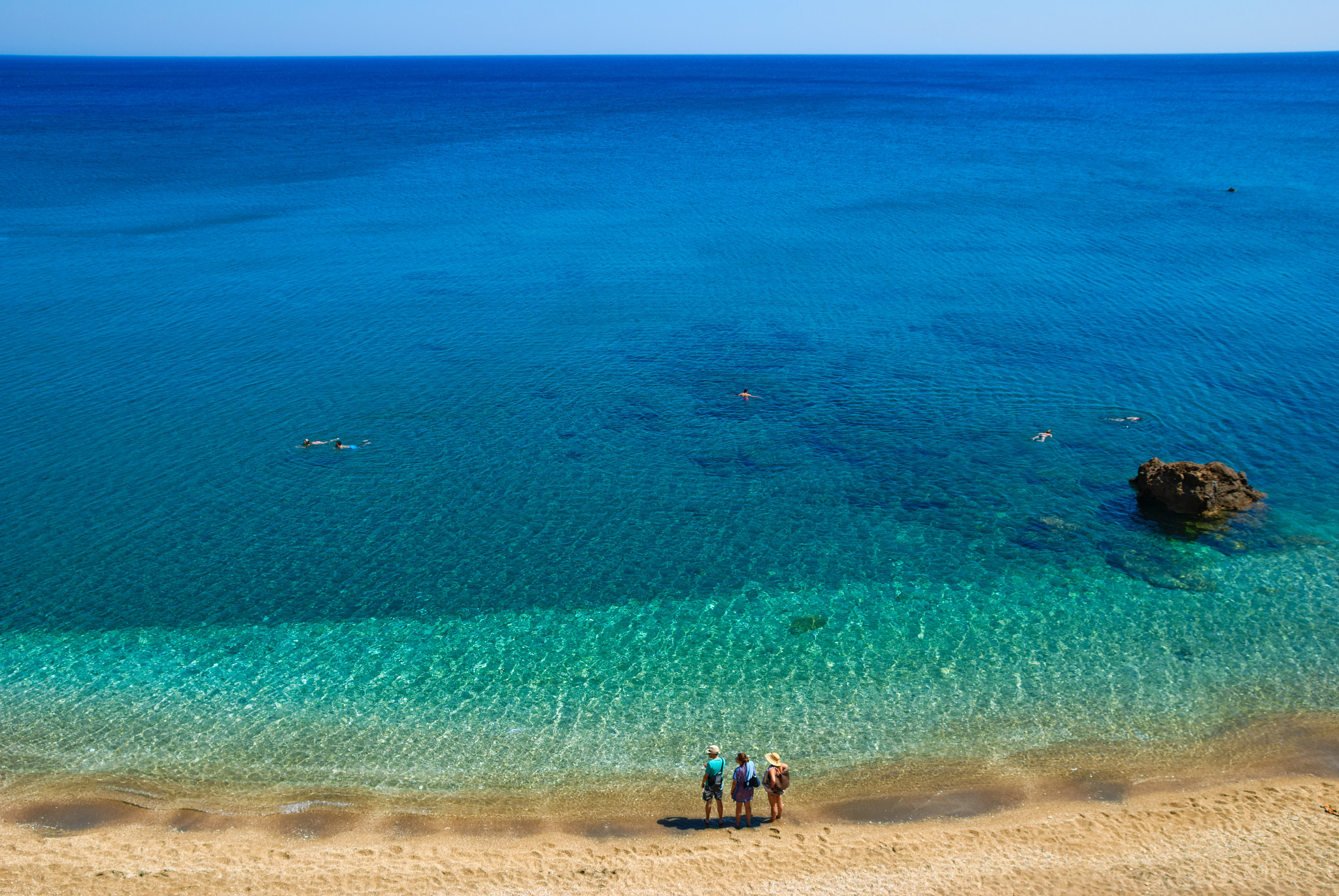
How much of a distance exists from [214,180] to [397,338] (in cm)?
5549

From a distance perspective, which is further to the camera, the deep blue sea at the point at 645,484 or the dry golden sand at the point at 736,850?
the deep blue sea at the point at 645,484

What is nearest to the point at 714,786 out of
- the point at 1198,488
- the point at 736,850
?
the point at 736,850

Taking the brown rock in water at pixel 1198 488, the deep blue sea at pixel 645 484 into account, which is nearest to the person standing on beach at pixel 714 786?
the deep blue sea at pixel 645 484

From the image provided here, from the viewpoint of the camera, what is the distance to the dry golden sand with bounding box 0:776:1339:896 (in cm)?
1695

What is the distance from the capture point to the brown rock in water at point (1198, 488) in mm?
29281

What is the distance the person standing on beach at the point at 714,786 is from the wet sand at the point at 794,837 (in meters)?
0.37

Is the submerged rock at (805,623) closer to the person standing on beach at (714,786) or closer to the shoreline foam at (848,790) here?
the shoreline foam at (848,790)

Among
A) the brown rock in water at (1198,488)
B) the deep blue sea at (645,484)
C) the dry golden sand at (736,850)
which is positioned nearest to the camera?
the dry golden sand at (736,850)

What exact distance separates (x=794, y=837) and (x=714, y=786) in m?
1.94

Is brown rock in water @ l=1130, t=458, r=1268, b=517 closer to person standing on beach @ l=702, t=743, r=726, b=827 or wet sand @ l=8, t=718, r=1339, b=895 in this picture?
wet sand @ l=8, t=718, r=1339, b=895

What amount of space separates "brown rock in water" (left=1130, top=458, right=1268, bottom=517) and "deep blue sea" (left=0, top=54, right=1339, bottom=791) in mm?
911

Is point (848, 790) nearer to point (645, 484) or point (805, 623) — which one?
point (805, 623)

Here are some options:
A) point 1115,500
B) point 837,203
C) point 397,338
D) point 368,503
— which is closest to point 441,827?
point 368,503

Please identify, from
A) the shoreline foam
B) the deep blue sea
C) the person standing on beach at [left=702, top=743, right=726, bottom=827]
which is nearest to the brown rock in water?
the deep blue sea
